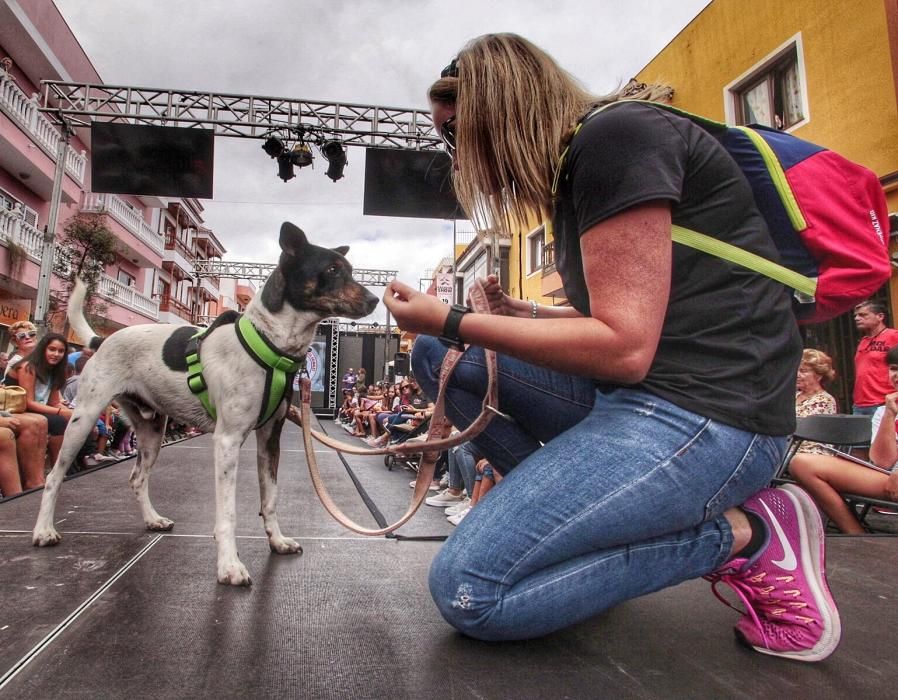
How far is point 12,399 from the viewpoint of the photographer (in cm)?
428

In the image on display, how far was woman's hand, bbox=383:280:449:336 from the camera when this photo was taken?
120cm

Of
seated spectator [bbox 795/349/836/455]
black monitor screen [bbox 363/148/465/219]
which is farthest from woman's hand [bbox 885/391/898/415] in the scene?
black monitor screen [bbox 363/148/465/219]

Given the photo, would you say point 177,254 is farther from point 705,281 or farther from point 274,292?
point 705,281

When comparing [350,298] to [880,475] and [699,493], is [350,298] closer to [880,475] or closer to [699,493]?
[699,493]

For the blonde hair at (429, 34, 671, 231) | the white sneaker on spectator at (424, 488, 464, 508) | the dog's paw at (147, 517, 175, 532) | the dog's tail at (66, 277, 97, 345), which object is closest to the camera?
the blonde hair at (429, 34, 671, 231)

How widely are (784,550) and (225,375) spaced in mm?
1945

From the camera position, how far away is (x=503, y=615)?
44.2 inches

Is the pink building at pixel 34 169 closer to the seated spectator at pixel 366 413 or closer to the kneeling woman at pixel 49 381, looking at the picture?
the kneeling woman at pixel 49 381

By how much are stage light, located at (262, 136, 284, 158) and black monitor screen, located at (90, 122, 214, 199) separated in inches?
38.2

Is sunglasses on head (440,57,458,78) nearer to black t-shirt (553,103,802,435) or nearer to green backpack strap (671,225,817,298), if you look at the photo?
black t-shirt (553,103,802,435)

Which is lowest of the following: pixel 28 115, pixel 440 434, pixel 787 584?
pixel 787 584

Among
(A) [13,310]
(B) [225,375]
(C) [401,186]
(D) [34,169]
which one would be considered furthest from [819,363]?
(A) [13,310]

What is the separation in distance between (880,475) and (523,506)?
3.04 m

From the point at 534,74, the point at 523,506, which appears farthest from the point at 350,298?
→ the point at 523,506
